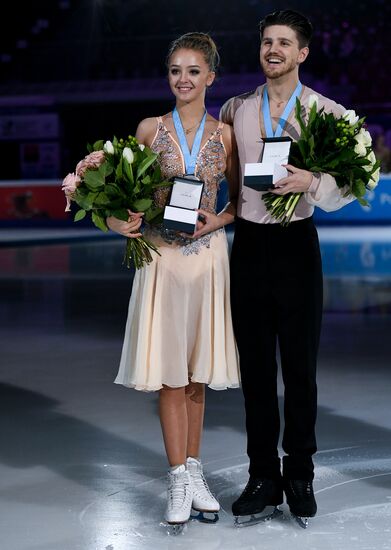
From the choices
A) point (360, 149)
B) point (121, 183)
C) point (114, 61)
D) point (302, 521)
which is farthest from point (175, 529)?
point (114, 61)

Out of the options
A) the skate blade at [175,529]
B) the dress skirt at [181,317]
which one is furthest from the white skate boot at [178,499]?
the dress skirt at [181,317]

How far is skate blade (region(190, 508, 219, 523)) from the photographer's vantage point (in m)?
3.34

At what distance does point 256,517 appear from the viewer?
3352 mm

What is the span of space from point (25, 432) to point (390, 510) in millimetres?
1804

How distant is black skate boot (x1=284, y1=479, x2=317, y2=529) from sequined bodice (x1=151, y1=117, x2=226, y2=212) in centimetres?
95

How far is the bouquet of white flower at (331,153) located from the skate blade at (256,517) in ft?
3.14

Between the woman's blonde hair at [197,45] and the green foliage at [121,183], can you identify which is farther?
the woman's blonde hair at [197,45]

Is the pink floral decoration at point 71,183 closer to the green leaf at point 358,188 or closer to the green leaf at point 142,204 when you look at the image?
the green leaf at point 142,204

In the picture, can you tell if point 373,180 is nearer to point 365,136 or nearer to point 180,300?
point 365,136

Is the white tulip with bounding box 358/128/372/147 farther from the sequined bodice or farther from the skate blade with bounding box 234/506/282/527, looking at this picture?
the skate blade with bounding box 234/506/282/527

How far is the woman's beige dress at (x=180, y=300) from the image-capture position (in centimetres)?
332

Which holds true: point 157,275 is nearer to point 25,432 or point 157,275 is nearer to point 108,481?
point 108,481

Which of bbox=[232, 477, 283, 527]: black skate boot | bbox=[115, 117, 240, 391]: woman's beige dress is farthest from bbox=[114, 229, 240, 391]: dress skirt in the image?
bbox=[232, 477, 283, 527]: black skate boot

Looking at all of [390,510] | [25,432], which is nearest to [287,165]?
[390,510]
